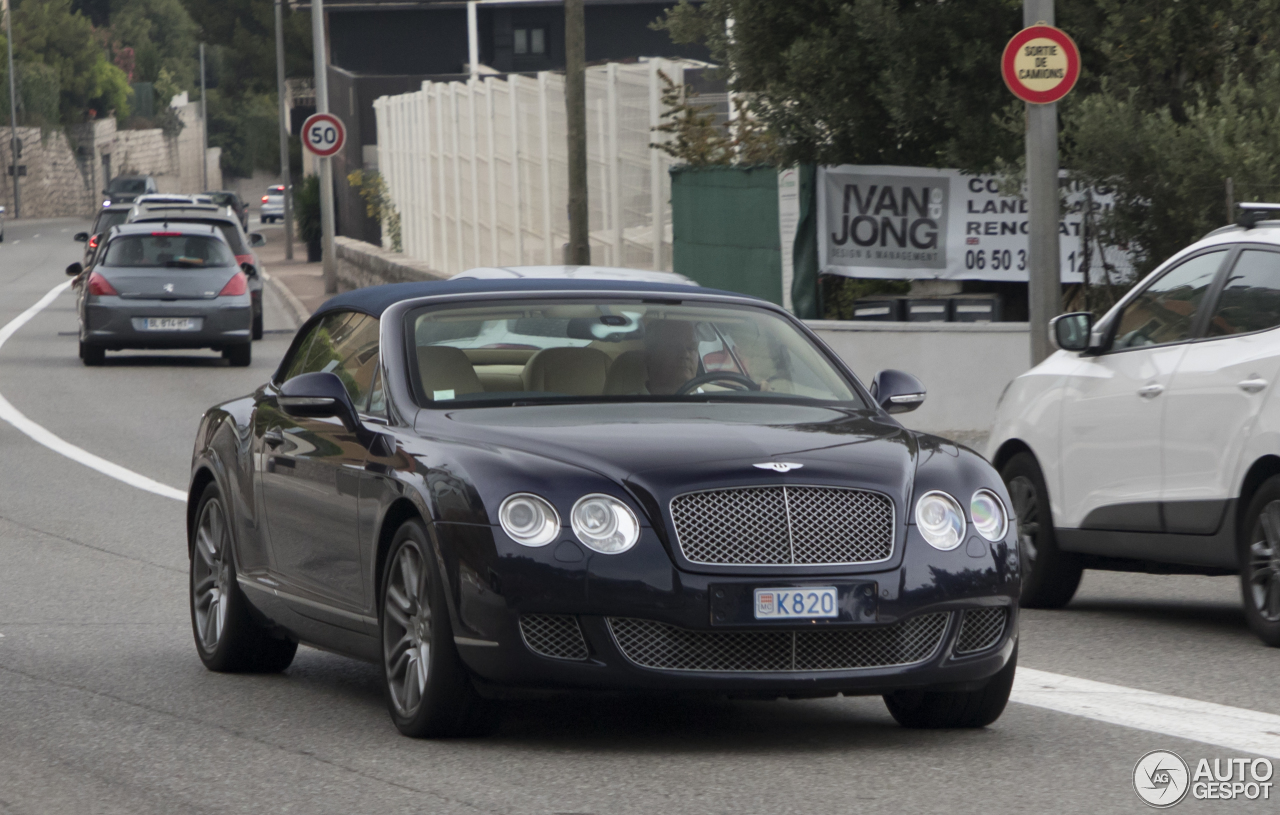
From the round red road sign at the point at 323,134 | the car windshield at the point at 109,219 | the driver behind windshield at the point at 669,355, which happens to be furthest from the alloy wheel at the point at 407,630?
the car windshield at the point at 109,219

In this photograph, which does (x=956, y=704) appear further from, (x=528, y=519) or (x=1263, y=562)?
(x=1263, y=562)

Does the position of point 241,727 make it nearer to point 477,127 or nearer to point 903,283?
point 903,283

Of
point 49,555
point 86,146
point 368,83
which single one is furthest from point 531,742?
point 86,146

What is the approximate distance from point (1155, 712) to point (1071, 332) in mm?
2860

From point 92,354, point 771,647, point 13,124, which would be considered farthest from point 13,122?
point 771,647

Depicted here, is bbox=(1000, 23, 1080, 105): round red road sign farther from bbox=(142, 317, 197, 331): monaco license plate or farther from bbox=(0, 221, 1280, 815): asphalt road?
bbox=(142, 317, 197, 331): monaco license plate

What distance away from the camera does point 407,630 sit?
6.64 metres

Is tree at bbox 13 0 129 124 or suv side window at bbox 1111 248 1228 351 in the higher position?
tree at bbox 13 0 129 124

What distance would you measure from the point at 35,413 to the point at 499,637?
1532cm

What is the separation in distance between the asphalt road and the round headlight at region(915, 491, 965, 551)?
611 mm

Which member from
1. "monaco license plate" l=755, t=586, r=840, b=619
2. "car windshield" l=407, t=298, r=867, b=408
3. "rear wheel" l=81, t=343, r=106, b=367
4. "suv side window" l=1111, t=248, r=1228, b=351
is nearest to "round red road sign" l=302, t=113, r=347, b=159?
"rear wheel" l=81, t=343, r=106, b=367

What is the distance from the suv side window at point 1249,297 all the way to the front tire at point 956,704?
8.51 feet

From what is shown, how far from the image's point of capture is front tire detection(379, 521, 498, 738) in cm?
635

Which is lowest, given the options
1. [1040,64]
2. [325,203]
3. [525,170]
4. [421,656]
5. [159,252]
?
[421,656]
